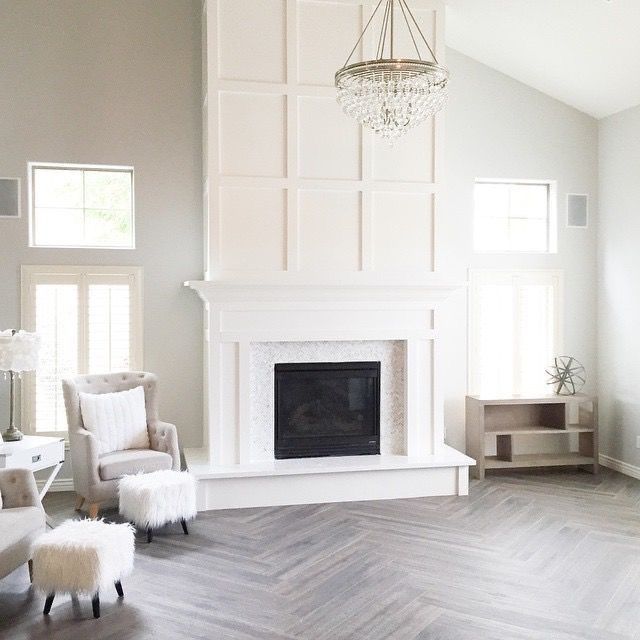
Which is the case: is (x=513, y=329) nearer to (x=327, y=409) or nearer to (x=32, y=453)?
(x=327, y=409)

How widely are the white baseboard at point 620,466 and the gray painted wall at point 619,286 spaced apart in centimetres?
4

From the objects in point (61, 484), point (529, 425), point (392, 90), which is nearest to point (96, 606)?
point (61, 484)

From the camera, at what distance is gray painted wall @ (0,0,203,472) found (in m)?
5.62

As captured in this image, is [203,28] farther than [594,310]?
No

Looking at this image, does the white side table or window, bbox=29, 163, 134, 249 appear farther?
window, bbox=29, 163, 134, 249

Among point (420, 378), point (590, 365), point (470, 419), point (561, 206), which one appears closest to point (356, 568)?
point (420, 378)

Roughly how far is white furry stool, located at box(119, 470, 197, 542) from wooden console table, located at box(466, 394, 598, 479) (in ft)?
8.80

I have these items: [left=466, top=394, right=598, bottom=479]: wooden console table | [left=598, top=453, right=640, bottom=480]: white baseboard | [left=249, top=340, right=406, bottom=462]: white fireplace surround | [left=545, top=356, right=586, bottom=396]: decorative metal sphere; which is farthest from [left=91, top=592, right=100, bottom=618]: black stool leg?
[left=598, top=453, right=640, bottom=480]: white baseboard

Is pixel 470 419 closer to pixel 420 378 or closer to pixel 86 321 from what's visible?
pixel 420 378

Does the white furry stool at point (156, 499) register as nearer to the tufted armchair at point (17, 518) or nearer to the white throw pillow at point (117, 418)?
the white throw pillow at point (117, 418)

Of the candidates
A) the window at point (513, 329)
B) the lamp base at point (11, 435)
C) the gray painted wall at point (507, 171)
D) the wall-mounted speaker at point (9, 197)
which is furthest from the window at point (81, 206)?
the window at point (513, 329)

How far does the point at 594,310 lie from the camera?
675cm

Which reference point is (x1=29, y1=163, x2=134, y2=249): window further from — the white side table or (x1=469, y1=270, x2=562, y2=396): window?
(x1=469, y1=270, x2=562, y2=396): window

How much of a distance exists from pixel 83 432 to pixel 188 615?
6.04ft
